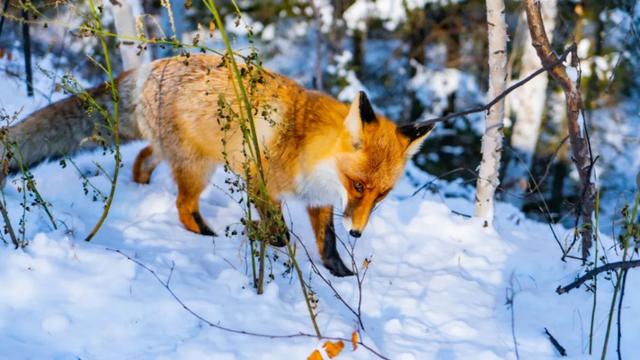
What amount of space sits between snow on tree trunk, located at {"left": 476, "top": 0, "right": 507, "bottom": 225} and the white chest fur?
1396mm

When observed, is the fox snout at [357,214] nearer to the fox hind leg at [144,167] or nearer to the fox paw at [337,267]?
the fox paw at [337,267]

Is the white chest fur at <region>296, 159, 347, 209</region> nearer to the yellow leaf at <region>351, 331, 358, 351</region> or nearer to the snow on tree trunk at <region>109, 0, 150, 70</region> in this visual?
the yellow leaf at <region>351, 331, 358, 351</region>

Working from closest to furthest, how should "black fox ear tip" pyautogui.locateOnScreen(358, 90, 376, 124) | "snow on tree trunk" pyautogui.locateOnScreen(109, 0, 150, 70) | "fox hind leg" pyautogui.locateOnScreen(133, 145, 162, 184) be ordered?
1. "black fox ear tip" pyautogui.locateOnScreen(358, 90, 376, 124)
2. "fox hind leg" pyautogui.locateOnScreen(133, 145, 162, 184)
3. "snow on tree trunk" pyautogui.locateOnScreen(109, 0, 150, 70)

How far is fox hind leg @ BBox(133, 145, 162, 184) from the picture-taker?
504 centimetres

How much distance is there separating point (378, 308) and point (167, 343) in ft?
4.62

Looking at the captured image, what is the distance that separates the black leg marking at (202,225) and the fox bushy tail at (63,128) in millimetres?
842

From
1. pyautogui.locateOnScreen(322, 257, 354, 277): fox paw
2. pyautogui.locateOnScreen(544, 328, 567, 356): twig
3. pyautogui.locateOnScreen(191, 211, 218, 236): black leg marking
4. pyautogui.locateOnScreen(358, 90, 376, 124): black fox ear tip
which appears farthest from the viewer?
pyautogui.locateOnScreen(191, 211, 218, 236): black leg marking

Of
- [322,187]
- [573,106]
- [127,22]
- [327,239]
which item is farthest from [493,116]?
[127,22]

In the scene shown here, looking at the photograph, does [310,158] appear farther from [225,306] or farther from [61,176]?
[61,176]

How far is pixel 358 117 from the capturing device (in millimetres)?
3615

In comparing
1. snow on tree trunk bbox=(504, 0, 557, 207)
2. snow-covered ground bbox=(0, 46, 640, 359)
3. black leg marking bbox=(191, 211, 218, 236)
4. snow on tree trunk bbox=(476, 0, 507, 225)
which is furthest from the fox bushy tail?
snow on tree trunk bbox=(504, 0, 557, 207)

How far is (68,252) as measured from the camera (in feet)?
9.87

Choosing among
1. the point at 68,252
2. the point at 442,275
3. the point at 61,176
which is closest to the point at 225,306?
the point at 68,252

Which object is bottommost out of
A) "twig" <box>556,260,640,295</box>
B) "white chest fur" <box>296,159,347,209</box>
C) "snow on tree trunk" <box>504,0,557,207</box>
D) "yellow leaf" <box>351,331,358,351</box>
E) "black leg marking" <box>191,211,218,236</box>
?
"yellow leaf" <box>351,331,358,351</box>
